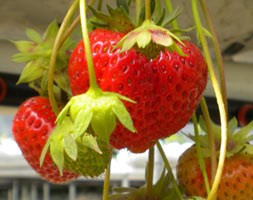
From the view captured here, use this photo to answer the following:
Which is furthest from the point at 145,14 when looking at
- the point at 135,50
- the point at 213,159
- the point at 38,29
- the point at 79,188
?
the point at 79,188

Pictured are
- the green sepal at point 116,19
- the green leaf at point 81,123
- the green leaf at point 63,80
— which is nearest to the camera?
the green leaf at point 81,123

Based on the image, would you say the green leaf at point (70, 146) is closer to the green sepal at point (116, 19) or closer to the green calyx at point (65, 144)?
the green calyx at point (65, 144)

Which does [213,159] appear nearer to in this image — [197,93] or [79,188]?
[197,93]

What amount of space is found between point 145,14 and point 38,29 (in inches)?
19.4

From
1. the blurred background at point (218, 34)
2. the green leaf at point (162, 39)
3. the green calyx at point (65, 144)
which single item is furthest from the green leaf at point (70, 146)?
the blurred background at point (218, 34)

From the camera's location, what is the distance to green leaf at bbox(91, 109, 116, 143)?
1.57 ft

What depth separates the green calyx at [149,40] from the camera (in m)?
0.49

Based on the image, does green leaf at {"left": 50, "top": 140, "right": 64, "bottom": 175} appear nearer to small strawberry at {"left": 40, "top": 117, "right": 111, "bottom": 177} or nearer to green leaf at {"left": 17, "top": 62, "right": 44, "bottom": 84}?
small strawberry at {"left": 40, "top": 117, "right": 111, "bottom": 177}

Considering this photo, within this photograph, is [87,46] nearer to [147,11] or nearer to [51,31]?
[147,11]

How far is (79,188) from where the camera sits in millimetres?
4199

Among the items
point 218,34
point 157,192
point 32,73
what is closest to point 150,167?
point 157,192

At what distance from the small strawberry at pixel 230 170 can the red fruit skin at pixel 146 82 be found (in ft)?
0.45

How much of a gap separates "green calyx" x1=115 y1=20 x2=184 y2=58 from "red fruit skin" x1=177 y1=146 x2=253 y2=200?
24cm

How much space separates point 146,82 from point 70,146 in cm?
9
